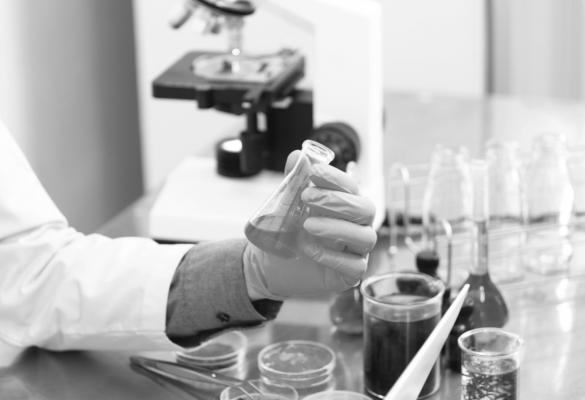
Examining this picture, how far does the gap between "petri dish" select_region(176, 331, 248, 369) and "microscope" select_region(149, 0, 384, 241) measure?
0.39m

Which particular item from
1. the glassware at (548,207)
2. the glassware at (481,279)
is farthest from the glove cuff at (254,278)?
the glassware at (548,207)

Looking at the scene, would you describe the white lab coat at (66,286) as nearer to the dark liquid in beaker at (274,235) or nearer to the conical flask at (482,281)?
the dark liquid in beaker at (274,235)

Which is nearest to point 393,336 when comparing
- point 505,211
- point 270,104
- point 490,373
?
point 490,373

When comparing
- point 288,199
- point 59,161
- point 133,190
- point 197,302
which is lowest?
point 133,190

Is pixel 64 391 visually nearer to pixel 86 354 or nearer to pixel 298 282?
pixel 86 354

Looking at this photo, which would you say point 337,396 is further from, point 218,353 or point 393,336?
point 218,353

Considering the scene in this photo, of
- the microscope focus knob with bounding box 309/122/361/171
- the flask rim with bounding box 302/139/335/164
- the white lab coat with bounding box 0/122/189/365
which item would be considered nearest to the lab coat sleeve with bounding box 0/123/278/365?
the white lab coat with bounding box 0/122/189/365

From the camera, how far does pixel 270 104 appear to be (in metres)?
1.85

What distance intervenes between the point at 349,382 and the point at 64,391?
37cm

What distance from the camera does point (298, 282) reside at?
4.44 ft

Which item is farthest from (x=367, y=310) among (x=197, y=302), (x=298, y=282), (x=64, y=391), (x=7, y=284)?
(x=7, y=284)

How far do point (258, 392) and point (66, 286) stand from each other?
0.35 metres

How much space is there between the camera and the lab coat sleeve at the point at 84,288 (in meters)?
1.45

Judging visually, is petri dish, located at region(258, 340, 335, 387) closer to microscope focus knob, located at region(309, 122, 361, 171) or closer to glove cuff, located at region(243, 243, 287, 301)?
glove cuff, located at region(243, 243, 287, 301)
